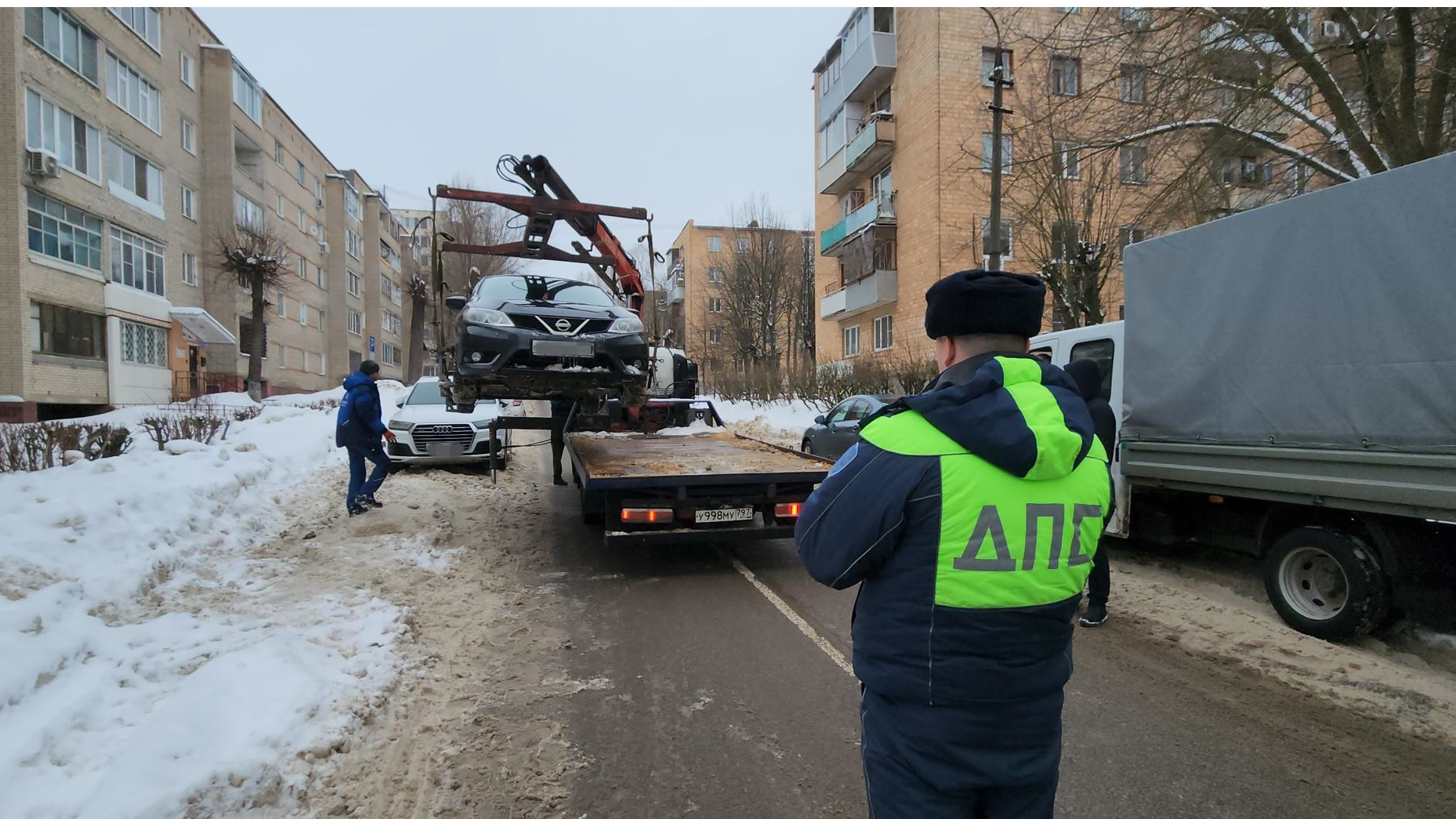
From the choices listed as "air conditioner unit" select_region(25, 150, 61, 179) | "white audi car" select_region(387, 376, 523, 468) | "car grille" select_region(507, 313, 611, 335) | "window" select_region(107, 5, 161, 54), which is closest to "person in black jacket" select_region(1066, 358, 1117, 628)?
"car grille" select_region(507, 313, 611, 335)

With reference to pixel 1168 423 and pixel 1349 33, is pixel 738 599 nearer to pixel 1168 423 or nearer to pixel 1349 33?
pixel 1168 423

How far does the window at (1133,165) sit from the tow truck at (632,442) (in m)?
7.57

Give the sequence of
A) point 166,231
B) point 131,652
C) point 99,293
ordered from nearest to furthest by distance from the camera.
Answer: point 131,652
point 99,293
point 166,231

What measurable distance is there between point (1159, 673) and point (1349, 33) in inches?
381

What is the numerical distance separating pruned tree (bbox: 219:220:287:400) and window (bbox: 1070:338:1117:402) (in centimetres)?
3002

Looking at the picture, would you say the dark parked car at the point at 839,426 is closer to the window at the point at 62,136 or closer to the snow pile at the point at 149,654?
the snow pile at the point at 149,654

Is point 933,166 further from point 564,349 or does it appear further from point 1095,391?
point 1095,391

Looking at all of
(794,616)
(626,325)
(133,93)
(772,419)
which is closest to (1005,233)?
(772,419)

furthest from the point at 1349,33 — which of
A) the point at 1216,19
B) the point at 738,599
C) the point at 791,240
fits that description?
the point at 791,240

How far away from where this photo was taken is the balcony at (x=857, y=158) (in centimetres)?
2862

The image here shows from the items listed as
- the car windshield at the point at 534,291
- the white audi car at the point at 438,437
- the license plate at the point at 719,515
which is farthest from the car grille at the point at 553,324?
the white audi car at the point at 438,437

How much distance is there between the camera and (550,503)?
9.82 meters

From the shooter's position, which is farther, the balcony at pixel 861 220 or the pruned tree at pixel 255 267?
the balcony at pixel 861 220

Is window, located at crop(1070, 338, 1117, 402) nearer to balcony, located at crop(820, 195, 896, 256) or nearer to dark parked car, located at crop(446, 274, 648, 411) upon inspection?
dark parked car, located at crop(446, 274, 648, 411)
